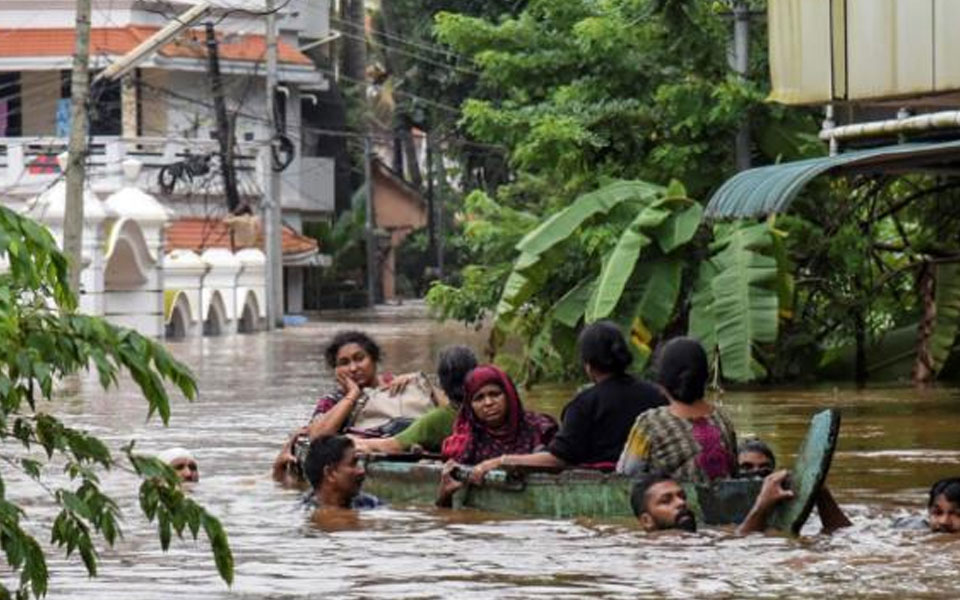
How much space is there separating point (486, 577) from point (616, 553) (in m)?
0.94

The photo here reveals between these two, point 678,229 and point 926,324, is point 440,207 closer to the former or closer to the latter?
point 678,229

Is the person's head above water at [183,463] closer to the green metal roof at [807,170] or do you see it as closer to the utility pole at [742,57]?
the green metal roof at [807,170]

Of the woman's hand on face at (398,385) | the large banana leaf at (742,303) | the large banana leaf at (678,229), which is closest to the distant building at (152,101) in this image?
the large banana leaf at (678,229)

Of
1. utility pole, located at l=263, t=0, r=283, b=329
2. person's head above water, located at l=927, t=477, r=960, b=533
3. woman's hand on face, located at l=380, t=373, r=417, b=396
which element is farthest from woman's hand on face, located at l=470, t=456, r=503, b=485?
utility pole, located at l=263, t=0, r=283, b=329

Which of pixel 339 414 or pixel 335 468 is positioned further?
pixel 339 414

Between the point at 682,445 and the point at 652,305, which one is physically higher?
the point at 652,305

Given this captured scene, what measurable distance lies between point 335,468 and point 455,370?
942mm

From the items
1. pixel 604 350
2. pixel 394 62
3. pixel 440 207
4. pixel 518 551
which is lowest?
pixel 518 551

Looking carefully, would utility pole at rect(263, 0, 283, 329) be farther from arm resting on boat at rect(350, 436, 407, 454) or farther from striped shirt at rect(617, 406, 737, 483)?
striped shirt at rect(617, 406, 737, 483)

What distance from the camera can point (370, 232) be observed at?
7206 cm

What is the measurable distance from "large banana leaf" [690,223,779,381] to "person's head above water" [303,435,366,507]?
9768mm

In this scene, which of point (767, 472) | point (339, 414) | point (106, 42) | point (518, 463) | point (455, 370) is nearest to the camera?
point (767, 472)

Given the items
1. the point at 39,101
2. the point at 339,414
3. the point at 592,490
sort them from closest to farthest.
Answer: the point at 592,490, the point at 339,414, the point at 39,101

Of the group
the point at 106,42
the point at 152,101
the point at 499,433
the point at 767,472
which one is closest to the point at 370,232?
the point at 152,101
